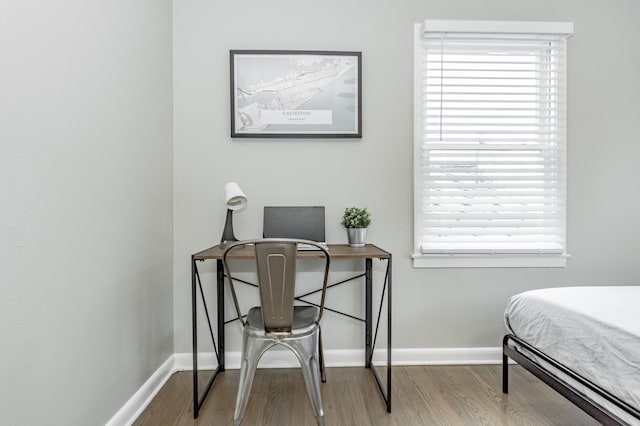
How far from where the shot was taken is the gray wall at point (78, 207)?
1.06 m

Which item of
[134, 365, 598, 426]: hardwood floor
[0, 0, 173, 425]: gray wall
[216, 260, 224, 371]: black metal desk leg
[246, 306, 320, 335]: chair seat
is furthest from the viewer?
[216, 260, 224, 371]: black metal desk leg

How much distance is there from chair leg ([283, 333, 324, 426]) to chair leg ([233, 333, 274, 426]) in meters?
0.12

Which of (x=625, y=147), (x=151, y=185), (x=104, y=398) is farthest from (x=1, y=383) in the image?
(x=625, y=147)

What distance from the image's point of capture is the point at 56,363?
48.5 inches

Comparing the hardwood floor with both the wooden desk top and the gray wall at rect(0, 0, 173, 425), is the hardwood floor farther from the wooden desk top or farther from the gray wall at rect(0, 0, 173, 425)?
the wooden desk top

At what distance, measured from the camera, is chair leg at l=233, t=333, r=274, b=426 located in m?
1.54

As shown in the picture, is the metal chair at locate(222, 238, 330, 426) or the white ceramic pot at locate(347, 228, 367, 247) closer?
the metal chair at locate(222, 238, 330, 426)

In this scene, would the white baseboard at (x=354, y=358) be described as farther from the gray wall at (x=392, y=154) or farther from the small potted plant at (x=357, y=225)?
the small potted plant at (x=357, y=225)

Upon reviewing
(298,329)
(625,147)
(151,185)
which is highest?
(625,147)

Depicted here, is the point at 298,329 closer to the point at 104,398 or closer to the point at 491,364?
the point at 104,398

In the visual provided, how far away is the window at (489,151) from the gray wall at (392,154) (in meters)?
0.09

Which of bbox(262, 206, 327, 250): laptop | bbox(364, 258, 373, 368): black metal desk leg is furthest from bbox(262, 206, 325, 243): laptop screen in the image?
bbox(364, 258, 373, 368): black metal desk leg

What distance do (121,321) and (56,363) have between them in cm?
45

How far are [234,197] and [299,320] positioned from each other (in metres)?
0.79
